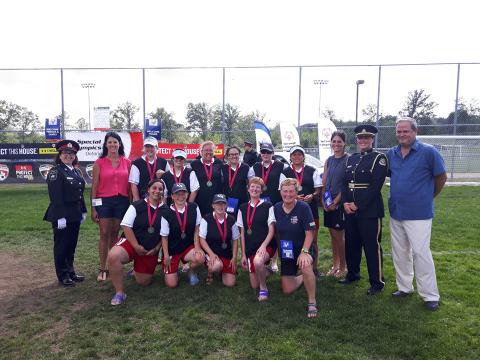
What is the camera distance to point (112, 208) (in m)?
5.41

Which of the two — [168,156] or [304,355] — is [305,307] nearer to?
[304,355]

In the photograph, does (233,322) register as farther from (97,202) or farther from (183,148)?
(183,148)

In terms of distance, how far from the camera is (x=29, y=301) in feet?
15.6

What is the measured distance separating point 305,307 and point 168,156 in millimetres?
13234

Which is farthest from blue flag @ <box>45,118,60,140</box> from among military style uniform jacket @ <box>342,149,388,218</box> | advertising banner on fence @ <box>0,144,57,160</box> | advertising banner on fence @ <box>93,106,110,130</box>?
military style uniform jacket @ <box>342,149,388,218</box>

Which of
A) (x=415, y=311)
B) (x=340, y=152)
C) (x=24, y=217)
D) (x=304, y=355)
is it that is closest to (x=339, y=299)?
(x=415, y=311)

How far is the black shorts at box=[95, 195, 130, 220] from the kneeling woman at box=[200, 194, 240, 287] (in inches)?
47.7

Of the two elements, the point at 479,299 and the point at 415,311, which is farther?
the point at 479,299

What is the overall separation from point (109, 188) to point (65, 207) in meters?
0.60

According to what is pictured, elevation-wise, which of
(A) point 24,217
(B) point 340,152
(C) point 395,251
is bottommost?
(A) point 24,217

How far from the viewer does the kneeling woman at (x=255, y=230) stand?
482 cm

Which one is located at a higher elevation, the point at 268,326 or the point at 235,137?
the point at 235,137

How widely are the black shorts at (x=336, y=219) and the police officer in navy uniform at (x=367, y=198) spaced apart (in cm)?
27

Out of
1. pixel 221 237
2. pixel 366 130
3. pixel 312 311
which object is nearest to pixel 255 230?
pixel 221 237
